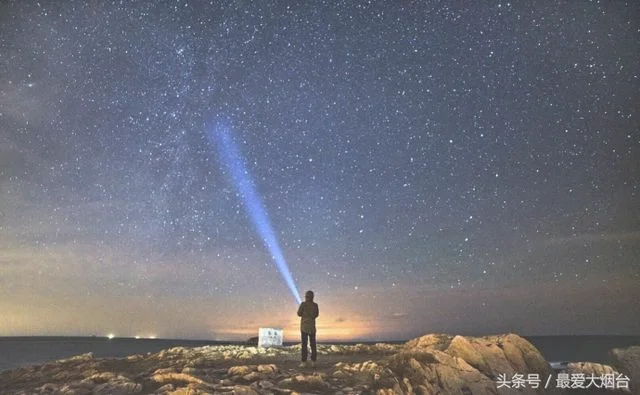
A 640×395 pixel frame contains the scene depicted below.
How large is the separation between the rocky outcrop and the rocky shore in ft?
0.12

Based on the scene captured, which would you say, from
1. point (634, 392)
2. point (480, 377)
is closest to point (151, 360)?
point (480, 377)

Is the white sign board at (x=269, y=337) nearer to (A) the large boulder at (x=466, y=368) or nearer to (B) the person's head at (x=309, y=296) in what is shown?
(B) the person's head at (x=309, y=296)

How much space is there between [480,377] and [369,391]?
4.27 m

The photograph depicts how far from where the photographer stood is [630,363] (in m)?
18.9

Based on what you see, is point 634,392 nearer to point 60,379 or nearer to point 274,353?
point 274,353

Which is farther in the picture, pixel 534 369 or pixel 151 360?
pixel 151 360

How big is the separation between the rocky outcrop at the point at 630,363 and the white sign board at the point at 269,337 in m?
16.9

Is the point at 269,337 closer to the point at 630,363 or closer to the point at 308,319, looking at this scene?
the point at 308,319

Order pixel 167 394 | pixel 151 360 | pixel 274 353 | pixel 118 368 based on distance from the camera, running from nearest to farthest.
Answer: pixel 167 394 < pixel 118 368 < pixel 151 360 < pixel 274 353

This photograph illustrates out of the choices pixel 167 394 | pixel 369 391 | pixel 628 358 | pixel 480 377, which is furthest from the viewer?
pixel 628 358

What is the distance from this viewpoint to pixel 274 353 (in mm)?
22609

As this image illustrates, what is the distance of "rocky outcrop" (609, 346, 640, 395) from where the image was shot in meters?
18.3

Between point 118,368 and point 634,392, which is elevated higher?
point 118,368

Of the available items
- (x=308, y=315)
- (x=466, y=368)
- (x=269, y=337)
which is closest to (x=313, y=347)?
(x=308, y=315)
